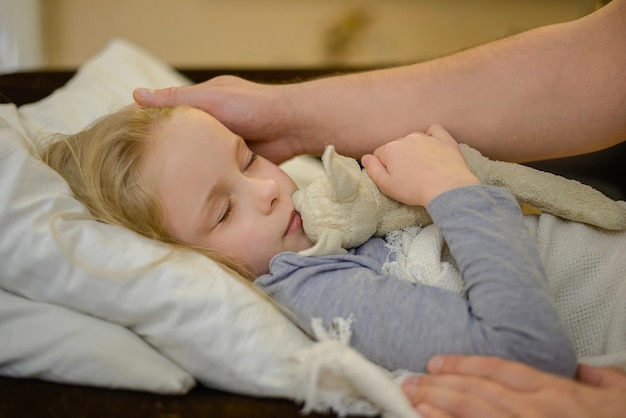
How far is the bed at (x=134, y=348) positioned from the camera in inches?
27.3

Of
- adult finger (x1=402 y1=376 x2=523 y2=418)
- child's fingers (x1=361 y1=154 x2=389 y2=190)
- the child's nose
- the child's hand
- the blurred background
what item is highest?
the child's hand

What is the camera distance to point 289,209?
0.95 meters

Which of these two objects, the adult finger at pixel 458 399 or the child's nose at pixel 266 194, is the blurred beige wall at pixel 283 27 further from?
the adult finger at pixel 458 399

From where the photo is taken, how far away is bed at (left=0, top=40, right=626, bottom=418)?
693 millimetres

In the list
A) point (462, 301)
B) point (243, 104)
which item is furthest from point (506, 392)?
point (243, 104)

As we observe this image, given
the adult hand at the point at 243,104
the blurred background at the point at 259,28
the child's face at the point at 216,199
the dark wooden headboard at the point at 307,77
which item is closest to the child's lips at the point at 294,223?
the child's face at the point at 216,199

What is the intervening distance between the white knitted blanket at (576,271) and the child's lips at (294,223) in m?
0.14

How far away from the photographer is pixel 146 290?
2.51ft

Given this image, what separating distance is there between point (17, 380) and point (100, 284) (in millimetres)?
151

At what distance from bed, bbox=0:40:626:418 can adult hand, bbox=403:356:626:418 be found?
0.06m

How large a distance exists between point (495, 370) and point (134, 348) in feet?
1.41

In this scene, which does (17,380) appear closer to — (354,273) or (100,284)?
(100,284)

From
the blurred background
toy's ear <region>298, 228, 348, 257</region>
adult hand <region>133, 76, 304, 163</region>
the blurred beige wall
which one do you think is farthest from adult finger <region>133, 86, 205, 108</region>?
the blurred beige wall

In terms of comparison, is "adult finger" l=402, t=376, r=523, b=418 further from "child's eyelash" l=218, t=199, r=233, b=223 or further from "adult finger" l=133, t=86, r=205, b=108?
"adult finger" l=133, t=86, r=205, b=108
